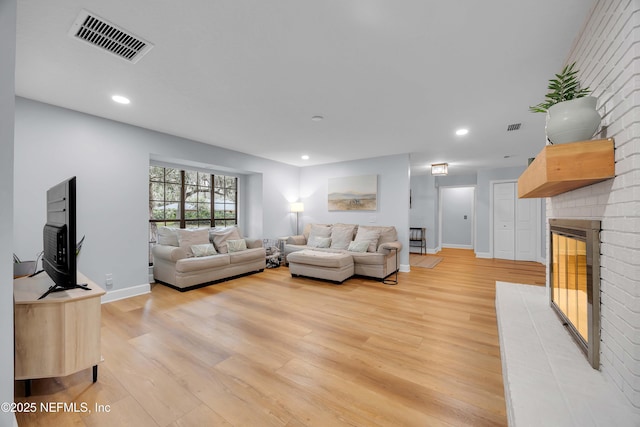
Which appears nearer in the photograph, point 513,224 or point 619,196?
point 619,196

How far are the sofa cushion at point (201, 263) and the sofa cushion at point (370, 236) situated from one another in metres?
2.62

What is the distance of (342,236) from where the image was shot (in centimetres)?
544

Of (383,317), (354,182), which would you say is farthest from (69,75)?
(354,182)

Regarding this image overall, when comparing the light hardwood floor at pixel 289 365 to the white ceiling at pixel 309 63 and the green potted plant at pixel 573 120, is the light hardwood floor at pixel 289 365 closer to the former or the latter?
the green potted plant at pixel 573 120

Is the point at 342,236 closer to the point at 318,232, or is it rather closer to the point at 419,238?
the point at 318,232

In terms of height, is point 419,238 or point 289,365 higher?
point 419,238

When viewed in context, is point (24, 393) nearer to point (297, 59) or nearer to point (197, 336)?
point (197, 336)

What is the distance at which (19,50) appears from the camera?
1.98 m

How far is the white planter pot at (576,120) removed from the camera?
4.46 feet

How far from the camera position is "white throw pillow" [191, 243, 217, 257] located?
4.35m

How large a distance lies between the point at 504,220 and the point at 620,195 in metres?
6.67

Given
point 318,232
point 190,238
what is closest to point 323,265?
point 318,232

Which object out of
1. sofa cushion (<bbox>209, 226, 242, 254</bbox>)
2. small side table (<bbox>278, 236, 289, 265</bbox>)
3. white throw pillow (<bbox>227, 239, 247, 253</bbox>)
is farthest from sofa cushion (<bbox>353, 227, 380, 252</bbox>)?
sofa cushion (<bbox>209, 226, 242, 254</bbox>)

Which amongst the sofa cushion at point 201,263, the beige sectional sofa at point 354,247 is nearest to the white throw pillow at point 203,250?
the sofa cushion at point 201,263
